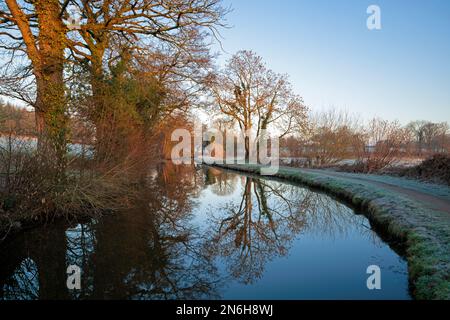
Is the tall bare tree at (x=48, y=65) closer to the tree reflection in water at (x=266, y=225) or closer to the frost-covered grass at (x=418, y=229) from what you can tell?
the tree reflection in water at (x=266, y=225)

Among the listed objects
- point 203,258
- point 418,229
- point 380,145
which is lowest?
point 203,258

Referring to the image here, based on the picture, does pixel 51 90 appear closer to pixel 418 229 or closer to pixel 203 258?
pixel 203 258

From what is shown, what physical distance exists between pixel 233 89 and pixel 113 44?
60.7 feet

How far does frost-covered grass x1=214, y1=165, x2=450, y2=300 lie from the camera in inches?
132

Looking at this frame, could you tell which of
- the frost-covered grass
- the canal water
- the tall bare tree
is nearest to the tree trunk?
the tall bare tree

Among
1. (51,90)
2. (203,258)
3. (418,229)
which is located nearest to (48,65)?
(51,90)

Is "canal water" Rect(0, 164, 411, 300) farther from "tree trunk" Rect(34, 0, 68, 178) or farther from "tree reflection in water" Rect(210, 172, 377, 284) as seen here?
"tree trunk" Rect(34, 0, 68, 178)

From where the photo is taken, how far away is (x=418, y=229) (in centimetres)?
509

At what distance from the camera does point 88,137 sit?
776 cm

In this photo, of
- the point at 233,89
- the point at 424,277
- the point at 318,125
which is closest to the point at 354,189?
the point at 424,277

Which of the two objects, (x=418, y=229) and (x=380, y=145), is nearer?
(x=418, y=229)

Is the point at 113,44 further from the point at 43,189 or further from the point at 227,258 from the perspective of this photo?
the point at 227,258

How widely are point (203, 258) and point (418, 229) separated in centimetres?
430

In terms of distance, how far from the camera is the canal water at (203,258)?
141 inches
